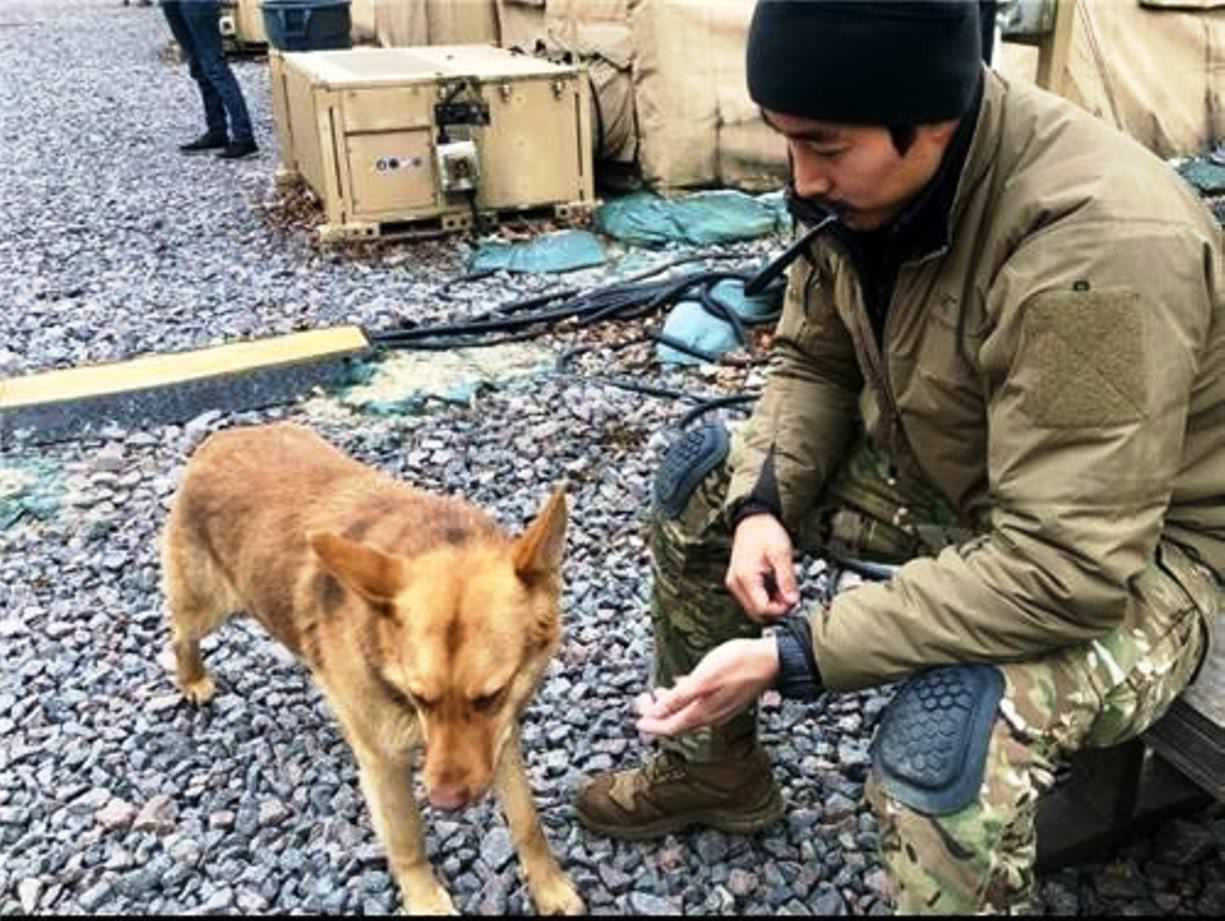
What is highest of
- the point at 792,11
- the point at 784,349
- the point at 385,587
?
the point at 792,11

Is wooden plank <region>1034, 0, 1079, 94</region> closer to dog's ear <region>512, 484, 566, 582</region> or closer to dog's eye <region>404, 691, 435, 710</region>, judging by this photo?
dog's ear <region>512, 484, 566, 582</region>

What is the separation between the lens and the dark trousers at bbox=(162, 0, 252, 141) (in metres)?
10.3

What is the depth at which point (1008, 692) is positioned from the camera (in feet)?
6.44

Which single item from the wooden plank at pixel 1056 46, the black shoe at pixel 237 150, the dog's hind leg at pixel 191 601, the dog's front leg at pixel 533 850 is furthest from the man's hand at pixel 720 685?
the black shoe at pixel 237 150

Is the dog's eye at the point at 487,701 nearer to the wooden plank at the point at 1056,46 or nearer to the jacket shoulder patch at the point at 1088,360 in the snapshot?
the jacket shoulder patch at the point at 1088,360

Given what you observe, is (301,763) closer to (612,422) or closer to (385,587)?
(385,587)

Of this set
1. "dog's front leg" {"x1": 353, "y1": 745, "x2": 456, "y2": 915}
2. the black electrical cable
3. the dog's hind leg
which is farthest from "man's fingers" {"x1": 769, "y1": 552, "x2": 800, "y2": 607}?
the black electrical cable

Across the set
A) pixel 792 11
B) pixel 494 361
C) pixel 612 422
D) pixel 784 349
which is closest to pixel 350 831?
pixel 784 349

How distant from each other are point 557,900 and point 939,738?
1.22 m

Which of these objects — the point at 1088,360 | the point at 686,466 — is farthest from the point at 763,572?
the point at 1088,360

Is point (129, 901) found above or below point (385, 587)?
below

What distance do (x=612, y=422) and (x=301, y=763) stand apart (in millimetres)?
2307

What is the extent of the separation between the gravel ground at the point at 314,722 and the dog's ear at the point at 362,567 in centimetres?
91

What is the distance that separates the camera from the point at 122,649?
3.90m
